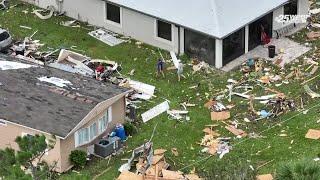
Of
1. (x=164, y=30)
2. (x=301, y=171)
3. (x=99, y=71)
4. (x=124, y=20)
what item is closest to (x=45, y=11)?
(x=124, y=20)

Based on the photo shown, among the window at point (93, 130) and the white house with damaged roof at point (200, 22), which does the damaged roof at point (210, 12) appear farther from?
the window at point (93, 130)

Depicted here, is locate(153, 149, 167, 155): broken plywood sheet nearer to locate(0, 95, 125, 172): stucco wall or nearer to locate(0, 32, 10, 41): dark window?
locate(0, 95, 125, 172): stucco wall

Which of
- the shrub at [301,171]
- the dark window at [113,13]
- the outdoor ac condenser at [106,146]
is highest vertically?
the dark window at [113,13]

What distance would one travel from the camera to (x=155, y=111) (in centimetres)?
4119

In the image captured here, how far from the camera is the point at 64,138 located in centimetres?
3553

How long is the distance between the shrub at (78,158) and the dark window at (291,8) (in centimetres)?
1826

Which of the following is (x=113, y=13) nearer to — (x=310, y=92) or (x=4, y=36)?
(x=4, y=36)

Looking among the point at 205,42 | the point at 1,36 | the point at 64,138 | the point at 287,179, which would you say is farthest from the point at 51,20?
the point at 287,179

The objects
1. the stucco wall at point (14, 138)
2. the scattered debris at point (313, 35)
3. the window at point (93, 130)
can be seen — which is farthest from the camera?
the scattered debris at point (313, 35)

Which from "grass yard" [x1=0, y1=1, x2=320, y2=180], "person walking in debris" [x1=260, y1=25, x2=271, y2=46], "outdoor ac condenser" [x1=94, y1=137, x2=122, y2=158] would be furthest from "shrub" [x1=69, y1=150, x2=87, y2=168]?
"person walking in debris" [x1=260, y1=25, x2=271, y2=46]

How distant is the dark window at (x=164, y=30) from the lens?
46844 millimetres

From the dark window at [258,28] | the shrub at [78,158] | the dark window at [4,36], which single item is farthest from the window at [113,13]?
the shrub at [78,158]

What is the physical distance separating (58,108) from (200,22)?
10711mm

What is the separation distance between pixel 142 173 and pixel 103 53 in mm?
13914
